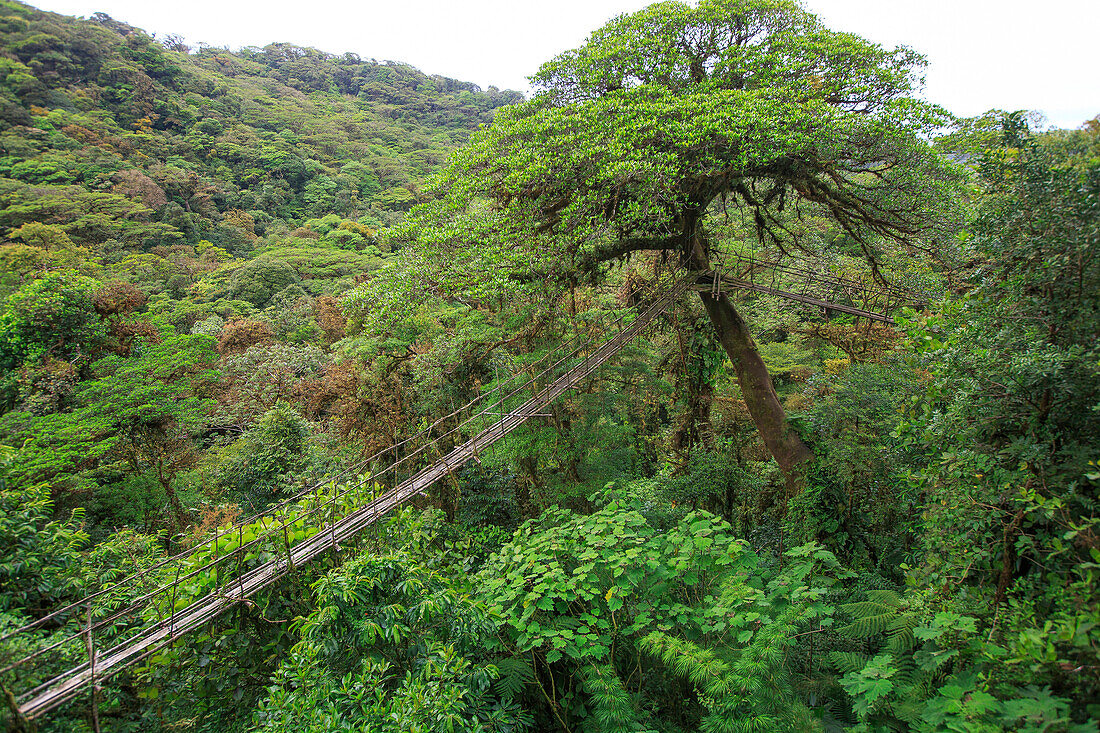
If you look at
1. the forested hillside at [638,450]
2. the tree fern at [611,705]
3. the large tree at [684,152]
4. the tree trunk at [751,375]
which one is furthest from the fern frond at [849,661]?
the large tree at [684,152]

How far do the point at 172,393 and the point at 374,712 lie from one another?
12.1 m

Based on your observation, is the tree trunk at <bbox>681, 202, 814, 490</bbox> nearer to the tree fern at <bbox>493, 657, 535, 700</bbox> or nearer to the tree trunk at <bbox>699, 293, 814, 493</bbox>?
the tree trunk at <bbox>699, 293, 814, 493</bbox>

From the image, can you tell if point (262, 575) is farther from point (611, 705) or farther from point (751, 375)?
point (751, 375)

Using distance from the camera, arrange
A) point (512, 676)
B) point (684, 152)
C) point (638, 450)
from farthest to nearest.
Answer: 1. point (638, 450)
2. point (684, 152)
3. point (512, 676)

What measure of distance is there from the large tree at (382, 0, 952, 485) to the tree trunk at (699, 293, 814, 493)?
0.08ft

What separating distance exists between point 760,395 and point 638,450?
134 inches

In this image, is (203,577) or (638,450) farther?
(638,450)

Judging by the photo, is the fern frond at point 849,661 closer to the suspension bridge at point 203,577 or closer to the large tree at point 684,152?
the large tree at point 684,152

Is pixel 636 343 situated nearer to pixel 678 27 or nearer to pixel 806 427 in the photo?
pixel 806 427

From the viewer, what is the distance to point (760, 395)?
301 inches

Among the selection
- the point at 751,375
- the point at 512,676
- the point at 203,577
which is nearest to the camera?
the point at 512,676

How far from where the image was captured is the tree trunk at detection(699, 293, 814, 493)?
7.24 meters

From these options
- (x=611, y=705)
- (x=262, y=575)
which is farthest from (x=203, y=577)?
(x=611, y=705)

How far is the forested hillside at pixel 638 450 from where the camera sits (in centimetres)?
286
